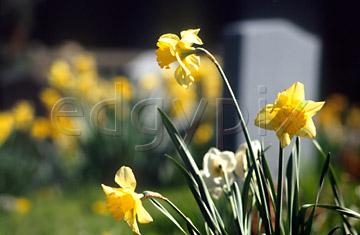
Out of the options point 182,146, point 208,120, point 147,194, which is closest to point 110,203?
point 147,194

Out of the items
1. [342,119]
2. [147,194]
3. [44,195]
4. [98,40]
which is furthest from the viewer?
[98,40]

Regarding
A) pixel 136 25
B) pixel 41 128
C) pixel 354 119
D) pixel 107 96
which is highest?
pixel 136 25

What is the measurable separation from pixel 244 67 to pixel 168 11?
3002 mm

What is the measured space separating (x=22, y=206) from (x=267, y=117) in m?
1.92

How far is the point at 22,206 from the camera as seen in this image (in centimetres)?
233

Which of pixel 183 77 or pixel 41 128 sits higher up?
pixel 183 77

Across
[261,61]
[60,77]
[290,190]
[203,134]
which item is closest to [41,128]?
[60,77]

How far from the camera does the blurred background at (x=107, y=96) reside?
2.38 meters

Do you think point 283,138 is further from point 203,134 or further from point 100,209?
point 203,134

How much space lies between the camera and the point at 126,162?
288 cm

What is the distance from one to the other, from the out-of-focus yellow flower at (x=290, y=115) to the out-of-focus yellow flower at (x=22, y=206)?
1.87 meters

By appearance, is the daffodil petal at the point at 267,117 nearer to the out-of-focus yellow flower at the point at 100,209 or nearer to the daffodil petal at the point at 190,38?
the daffodil petal at the point at 190,38

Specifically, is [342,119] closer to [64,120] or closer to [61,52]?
[64,120]

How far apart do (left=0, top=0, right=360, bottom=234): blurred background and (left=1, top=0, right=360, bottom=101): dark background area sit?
0.04 ft
